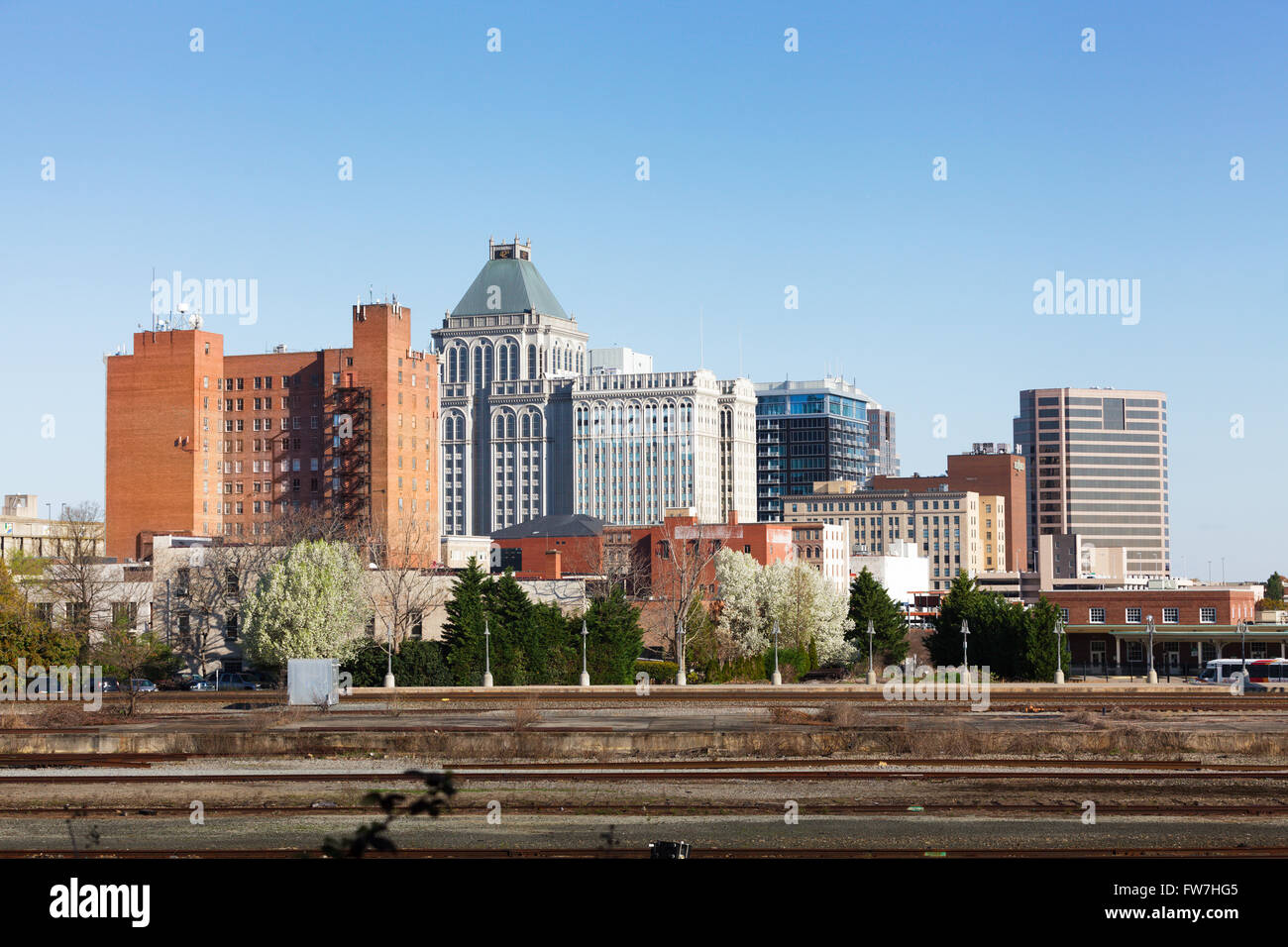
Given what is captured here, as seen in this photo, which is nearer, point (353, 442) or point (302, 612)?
point (302, 612)

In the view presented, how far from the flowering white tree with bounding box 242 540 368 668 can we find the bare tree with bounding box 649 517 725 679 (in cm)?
2059

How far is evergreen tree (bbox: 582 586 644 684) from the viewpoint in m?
77.2

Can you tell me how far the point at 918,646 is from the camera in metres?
129

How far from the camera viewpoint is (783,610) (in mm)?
95562

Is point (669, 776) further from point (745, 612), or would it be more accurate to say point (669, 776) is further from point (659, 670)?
point (745, 612)

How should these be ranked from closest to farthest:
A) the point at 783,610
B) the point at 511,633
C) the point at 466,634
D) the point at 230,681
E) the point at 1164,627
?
1. the point at 466,634
2. the point at 511,633
3. the point at 230,681
4. the point at 783,610
5. the point at 1164,627

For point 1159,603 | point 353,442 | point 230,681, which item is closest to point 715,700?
point 230,681

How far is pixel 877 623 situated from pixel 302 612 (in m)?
45.2

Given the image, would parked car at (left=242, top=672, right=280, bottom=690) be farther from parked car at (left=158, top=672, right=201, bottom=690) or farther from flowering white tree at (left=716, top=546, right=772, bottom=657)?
flowering white tree at (left=716, top=546, right=772, bottom=657)

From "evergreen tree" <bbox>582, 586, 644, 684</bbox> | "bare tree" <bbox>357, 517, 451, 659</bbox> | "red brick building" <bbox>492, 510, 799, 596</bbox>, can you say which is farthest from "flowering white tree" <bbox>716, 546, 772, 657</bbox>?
"bare tree" <bbox>357, 517, 451, 659</bbox>
